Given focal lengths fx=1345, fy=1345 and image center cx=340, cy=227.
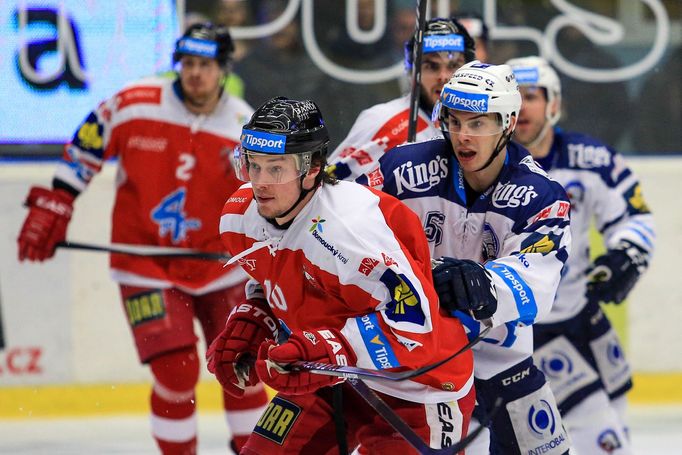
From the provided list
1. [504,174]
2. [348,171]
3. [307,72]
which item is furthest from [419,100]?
[307,72]

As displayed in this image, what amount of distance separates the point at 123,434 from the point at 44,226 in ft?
3.67

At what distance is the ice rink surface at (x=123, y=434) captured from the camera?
5164mm

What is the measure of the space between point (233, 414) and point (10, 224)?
1.68 meters

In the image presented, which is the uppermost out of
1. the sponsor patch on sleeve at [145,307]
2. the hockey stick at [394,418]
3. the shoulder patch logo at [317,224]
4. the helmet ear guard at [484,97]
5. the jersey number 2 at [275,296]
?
the helmet ear guard at [484,97]

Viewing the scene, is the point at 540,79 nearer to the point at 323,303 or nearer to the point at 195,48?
the point at 195,48

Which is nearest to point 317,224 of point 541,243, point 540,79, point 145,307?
point 541,243

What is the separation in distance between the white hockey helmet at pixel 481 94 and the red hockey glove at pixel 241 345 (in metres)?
0.64

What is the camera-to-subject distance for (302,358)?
271cm

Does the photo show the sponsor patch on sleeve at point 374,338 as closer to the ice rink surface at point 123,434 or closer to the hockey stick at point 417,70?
the hockey stick at point 417,70

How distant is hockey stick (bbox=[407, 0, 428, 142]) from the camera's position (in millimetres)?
Result: 3674

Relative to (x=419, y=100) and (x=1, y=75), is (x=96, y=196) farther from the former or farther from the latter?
(x=419, y=100)

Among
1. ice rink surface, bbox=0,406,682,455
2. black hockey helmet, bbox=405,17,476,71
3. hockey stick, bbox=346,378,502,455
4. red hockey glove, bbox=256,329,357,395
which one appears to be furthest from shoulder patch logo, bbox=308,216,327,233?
ice rink surface, bbox=0,406,682,455

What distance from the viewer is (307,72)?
6152mm

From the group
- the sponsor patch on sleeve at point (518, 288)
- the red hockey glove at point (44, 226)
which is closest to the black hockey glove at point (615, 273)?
the sponsor patch on sleeve at point (518, 288)
